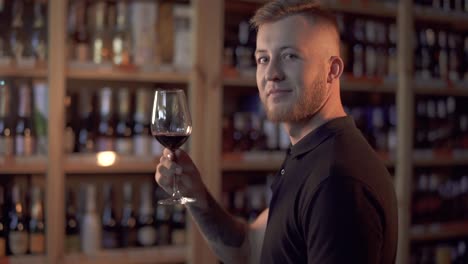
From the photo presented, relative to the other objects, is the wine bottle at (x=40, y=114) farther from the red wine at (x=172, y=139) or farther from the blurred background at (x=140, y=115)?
the red wine at (x=172, y=139)

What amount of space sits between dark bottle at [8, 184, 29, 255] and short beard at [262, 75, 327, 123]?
1252 millimetres

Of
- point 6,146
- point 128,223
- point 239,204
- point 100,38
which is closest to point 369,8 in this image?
point 239,204

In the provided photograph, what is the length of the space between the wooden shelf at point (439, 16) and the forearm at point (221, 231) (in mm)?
1623

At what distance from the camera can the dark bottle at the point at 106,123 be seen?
201cm

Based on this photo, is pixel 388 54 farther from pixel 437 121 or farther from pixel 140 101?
pixel 140 101

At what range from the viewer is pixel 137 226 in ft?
7.12

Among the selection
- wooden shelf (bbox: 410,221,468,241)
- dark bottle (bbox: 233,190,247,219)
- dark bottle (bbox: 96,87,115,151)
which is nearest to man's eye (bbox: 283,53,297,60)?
dark bottle (bbox: 96,87,115,151)

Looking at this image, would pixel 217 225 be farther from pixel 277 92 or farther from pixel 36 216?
pixel 36 216

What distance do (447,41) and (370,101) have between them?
54 cm

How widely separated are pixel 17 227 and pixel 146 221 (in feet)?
1.58

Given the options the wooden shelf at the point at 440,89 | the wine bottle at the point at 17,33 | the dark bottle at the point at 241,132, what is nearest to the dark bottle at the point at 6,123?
the wine bottle at the point at 17,33

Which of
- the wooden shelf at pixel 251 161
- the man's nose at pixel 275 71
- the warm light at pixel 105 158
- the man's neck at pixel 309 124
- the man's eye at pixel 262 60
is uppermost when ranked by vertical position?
the man's eye at pixel 262 60

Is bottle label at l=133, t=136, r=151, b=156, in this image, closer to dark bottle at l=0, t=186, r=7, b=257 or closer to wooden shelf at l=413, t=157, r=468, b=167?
dark bottle at l=0, t=186, r=7, b=257

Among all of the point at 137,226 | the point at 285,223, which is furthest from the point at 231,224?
the point at 137,226
